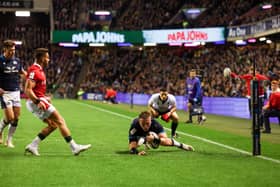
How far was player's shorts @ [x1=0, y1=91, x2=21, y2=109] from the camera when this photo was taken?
13.3 meters

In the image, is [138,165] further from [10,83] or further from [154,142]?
[10,83]

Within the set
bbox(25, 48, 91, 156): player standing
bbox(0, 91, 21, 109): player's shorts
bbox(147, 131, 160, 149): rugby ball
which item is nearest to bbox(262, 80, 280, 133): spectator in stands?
bbox(147, 131, 160, 149): rugby ball

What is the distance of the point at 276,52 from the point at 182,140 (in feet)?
82.2

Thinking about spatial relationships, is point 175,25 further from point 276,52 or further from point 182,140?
point 182,140

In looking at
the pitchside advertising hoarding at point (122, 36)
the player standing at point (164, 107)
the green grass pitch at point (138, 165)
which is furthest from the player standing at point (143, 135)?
the pitchside advertising hoarding at point (122, 36)

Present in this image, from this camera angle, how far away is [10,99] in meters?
13.3

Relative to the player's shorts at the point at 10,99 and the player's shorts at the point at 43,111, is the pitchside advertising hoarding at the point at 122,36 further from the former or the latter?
the player's shorts at the point at 43,111

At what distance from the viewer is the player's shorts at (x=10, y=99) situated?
43.5 feet

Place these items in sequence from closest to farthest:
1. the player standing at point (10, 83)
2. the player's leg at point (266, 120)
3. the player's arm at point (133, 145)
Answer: the player's arm at point (133, 145), the player standing at point (10, 83), the player's leg at point (266, 120)

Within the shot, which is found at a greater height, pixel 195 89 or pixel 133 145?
pixel 195 89

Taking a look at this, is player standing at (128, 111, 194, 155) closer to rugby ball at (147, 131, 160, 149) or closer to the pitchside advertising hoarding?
rugby ball at (147, 131, 160, 149)

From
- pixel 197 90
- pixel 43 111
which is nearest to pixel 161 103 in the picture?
pixel 43 111

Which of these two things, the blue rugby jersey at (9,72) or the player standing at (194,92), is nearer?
the blue rugby jersey at (9,72)

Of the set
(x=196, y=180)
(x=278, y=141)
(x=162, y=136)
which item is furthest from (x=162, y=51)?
(x=196, y=180)
